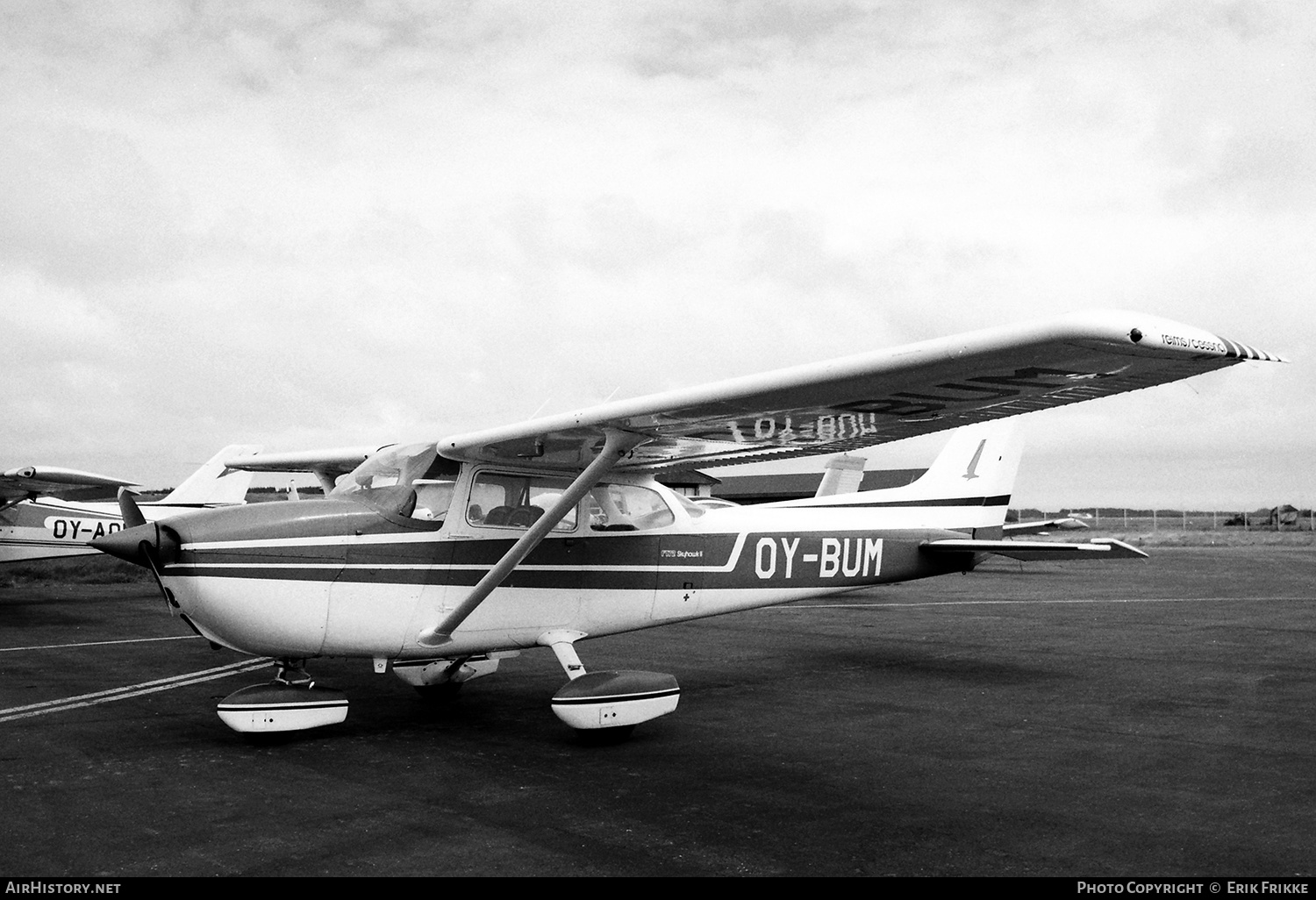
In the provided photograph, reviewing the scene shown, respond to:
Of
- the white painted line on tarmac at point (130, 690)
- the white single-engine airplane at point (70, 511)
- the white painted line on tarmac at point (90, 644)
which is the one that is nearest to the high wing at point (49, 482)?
the white single-engine airplane at point (70, 511)

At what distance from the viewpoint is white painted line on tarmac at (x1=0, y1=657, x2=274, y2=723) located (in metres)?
7.84

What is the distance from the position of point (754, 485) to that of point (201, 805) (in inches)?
1770

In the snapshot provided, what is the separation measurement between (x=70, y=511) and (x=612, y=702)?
16772mm

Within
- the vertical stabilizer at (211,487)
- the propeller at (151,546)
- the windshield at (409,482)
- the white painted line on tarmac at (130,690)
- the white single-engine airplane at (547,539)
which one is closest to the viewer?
the white single-engine airplane at (547,539)

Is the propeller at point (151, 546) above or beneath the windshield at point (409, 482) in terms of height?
beneath

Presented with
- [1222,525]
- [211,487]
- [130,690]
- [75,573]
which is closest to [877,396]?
[130,690]

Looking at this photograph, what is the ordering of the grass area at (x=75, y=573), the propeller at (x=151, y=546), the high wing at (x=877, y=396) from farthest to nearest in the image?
the grass area at (x=75, y=573) < the propeller at (x=151, y=546) < the high wing at (x=877, y=396)

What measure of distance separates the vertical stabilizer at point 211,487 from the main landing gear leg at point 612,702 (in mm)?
15563

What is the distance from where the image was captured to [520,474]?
303 inches

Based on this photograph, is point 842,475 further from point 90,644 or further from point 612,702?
point 612,702

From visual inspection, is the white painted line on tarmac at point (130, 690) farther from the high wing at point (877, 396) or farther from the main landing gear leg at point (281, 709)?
the high wing at point (877, 396)

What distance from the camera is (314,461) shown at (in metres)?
10.3

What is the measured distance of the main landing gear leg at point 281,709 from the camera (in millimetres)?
6441

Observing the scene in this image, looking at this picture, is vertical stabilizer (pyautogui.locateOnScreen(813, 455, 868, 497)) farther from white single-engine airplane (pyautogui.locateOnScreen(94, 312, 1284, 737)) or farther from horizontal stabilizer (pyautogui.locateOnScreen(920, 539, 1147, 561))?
white single-engine airplane (pyautogui.locateOnScreen(94, 312, 1284, 737))
